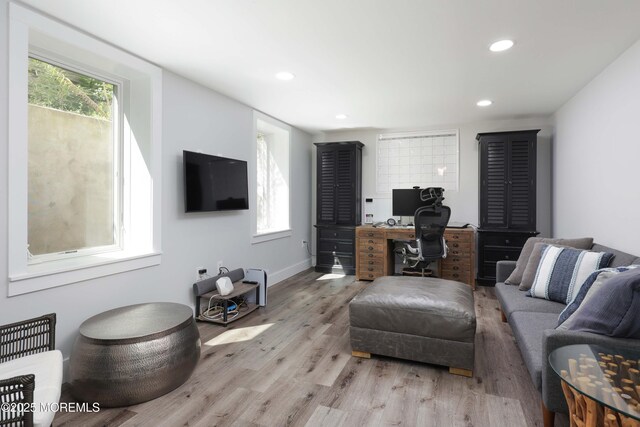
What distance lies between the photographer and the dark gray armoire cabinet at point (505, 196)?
443 centimetres

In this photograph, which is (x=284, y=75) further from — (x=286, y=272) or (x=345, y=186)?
(x=286, y=272)

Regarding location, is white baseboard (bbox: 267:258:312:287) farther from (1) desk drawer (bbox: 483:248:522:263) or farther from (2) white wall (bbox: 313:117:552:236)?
(1) desk drawer (bbox: 483:248:522:263)

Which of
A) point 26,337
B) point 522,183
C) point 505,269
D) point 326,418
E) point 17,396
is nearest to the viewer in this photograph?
point 17,396

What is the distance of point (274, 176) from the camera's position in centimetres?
527

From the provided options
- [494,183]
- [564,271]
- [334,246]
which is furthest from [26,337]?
[494,183]

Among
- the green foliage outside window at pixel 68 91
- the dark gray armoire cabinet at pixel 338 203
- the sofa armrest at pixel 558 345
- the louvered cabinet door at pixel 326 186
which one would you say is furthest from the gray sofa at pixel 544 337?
the green foliage outside window at pixel 68 91

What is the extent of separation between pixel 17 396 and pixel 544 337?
6.98ft

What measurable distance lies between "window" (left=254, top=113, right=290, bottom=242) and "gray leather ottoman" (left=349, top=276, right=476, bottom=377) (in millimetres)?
2709

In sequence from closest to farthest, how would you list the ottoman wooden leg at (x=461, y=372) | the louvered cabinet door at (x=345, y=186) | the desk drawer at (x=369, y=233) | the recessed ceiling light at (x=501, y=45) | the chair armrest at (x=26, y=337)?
the chair armrest at (x=26, y=337)
the ottoman wooden leg at (x=461, y=372)
the recessed ceiling light at (x=501, y=45)
the desk drawer at (x=369, y=233)
the louvered cabinet door at (x=345, y=186)

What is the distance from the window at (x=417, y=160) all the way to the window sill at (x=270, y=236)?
1750 millimetres

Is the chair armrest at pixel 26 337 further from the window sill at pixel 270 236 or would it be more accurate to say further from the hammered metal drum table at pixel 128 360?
the window sill at pixel 270 236

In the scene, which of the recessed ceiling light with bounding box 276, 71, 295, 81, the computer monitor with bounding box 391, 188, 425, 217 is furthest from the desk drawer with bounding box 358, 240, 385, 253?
the recessed ceiling light with bounding box 276, 71, 295, 81

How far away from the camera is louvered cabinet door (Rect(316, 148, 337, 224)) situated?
18.0 feet

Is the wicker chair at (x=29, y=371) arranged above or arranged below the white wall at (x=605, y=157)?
below
